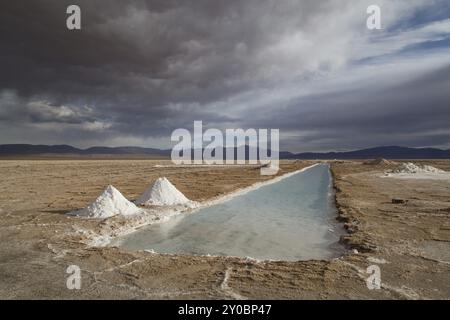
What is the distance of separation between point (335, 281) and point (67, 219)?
1008cm

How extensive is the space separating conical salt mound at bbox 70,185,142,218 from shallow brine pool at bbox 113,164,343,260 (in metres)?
1.65

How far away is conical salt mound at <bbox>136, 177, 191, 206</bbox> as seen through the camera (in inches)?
637

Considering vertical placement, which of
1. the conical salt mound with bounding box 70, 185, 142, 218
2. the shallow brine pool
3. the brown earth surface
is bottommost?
the shallow brine pool

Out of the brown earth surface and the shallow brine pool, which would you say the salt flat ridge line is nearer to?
the brown earth surface

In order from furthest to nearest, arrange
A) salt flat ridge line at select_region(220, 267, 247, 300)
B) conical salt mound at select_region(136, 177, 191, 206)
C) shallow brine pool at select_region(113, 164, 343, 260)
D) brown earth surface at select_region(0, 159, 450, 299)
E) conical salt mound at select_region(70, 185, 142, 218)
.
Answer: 1. conical salt mound at select_region(136, 177, 191, 206)
2. conical salt mound at select_region(70, 185, 142, 218)
3. shallow brine pool at select_region(113, 164, 343, 260)
4. brown earth surface at select_region(0, 159, 450, 299)
5. salt flat ridge line at select_region(220, 267, 247, 300)

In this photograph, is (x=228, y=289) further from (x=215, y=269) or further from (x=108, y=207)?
(x=108, y=207)

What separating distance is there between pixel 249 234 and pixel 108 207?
5667mm

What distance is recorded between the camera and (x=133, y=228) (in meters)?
12.4

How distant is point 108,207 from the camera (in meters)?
13.6

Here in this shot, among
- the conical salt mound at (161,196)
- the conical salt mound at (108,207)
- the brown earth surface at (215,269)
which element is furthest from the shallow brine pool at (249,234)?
the conical salt mound at (108,207)

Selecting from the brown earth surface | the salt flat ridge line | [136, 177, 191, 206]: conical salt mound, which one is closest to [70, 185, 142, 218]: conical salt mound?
the brown earth surface

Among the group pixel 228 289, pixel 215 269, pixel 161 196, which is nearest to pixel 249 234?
pixel 215 269

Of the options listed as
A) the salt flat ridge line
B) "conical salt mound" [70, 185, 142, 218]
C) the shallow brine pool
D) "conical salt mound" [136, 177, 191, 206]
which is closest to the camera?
the salt flat ridge line

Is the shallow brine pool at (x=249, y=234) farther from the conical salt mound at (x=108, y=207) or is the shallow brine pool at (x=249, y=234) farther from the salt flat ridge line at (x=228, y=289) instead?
the salt flat ridge line at (x=228, y=289)
